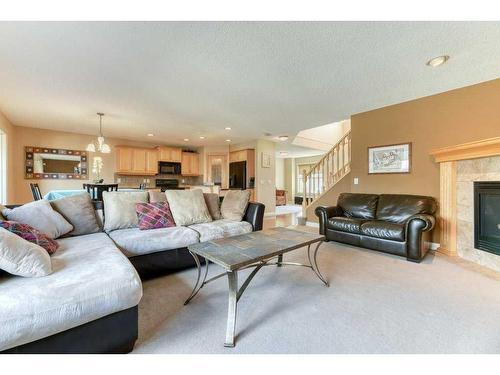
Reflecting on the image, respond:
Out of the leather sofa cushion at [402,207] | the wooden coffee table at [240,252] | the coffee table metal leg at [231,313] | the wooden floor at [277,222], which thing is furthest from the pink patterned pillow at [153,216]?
the leather sofa cushion at [402,207]

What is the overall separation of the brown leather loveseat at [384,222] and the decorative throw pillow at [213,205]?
1.71m

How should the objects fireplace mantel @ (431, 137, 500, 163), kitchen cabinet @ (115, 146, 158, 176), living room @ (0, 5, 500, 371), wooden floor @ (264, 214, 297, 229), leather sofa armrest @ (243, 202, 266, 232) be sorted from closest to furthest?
living room @ (0, 5, 500, 371), fireplace mantel @ (431, 137, 500, 163), leather sofa armrest @ (243, 202, 266, 232), wooden floor @ (264, 214, 297, 229), kitchen cabinet @ (115, 146, 158, 176)

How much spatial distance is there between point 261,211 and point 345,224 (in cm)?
135

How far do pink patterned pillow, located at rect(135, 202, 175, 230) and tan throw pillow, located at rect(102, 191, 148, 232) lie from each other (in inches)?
3.1

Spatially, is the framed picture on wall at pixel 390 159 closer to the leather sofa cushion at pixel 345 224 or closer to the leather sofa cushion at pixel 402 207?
the leather sofa cushion at pixel 402 207

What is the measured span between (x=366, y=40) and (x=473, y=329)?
7.89 feet

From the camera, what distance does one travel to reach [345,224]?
3410mm

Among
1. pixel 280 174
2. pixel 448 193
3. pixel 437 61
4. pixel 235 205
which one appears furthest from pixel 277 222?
pixel 280 174

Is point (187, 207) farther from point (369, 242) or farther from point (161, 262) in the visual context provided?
point (369, 242)

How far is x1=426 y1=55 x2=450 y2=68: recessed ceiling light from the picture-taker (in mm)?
2336

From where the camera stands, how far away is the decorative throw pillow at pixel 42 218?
1990 mm

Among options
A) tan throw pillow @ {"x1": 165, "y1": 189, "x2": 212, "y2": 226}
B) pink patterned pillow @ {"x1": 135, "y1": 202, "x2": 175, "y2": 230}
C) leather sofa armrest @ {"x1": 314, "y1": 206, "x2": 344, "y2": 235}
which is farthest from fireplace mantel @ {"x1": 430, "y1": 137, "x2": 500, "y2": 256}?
pink patterned pillow @ {"x1": 135, "y1": 202, "x2": 175, "y2": 230}

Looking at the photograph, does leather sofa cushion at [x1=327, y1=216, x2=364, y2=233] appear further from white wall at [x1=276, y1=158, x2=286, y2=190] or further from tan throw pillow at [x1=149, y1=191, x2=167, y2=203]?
white wall at [x1=276, y1=158, x2=286, y2=190]
